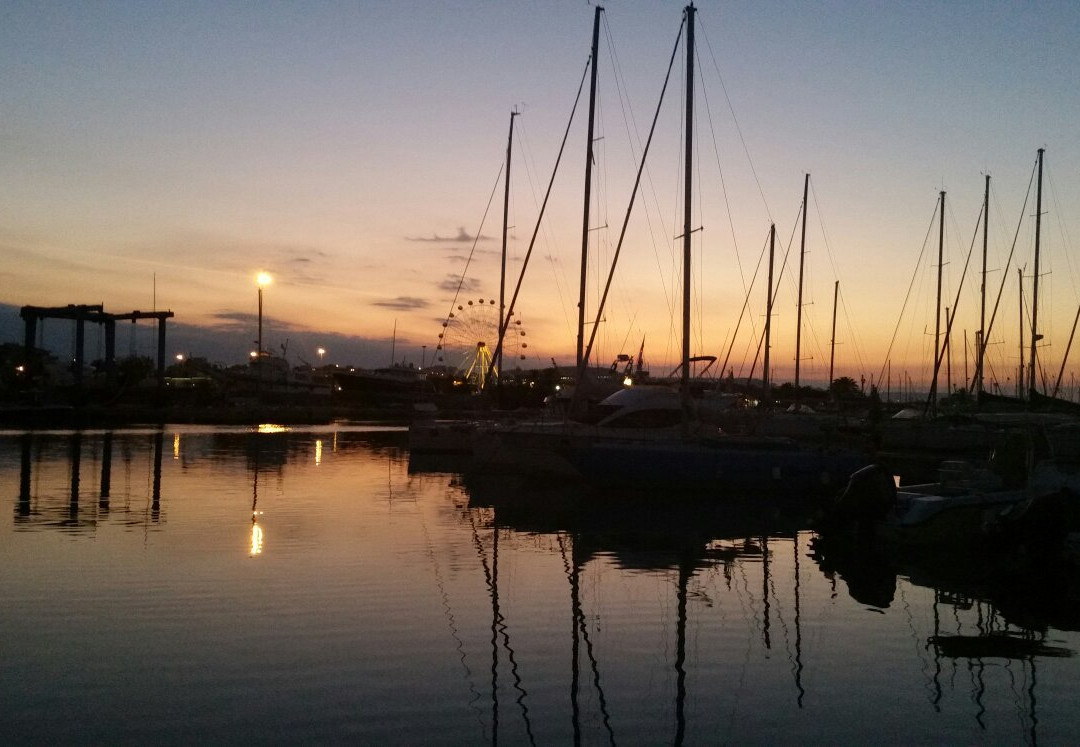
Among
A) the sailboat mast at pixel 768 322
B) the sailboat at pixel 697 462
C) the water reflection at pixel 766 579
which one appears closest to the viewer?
the water reflection at pixel 766 579

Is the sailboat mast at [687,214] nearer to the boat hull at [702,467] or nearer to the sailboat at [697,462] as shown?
the sailboat at [697,462]

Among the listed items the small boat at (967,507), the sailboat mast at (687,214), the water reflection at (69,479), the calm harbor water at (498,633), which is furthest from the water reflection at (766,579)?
the water reflection at (69,479)

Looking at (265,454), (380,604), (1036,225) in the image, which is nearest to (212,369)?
(265,454)

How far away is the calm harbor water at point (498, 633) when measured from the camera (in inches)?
320

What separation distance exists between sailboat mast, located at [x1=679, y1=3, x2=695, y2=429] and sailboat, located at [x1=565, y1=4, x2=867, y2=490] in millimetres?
34

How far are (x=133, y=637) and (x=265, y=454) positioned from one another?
1122 inches

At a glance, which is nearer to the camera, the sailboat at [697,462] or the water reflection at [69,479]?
the water reflection at [69,479]

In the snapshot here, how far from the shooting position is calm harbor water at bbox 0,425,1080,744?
26.7ft

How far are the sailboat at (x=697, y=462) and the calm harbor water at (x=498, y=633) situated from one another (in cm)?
352

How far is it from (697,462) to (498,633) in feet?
48.4

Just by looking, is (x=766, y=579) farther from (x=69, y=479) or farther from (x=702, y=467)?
(x=69, y=479)

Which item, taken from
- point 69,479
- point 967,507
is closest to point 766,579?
point 967,507

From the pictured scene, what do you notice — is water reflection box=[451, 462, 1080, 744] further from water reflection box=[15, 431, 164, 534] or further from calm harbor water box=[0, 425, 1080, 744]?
water reflection box=[15, 431, 164, 534]

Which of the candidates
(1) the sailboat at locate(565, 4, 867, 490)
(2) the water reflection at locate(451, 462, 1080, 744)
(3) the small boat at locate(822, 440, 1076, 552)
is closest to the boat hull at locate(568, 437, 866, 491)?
(1) the sailboat at locate(565, 4, 867, 490)
